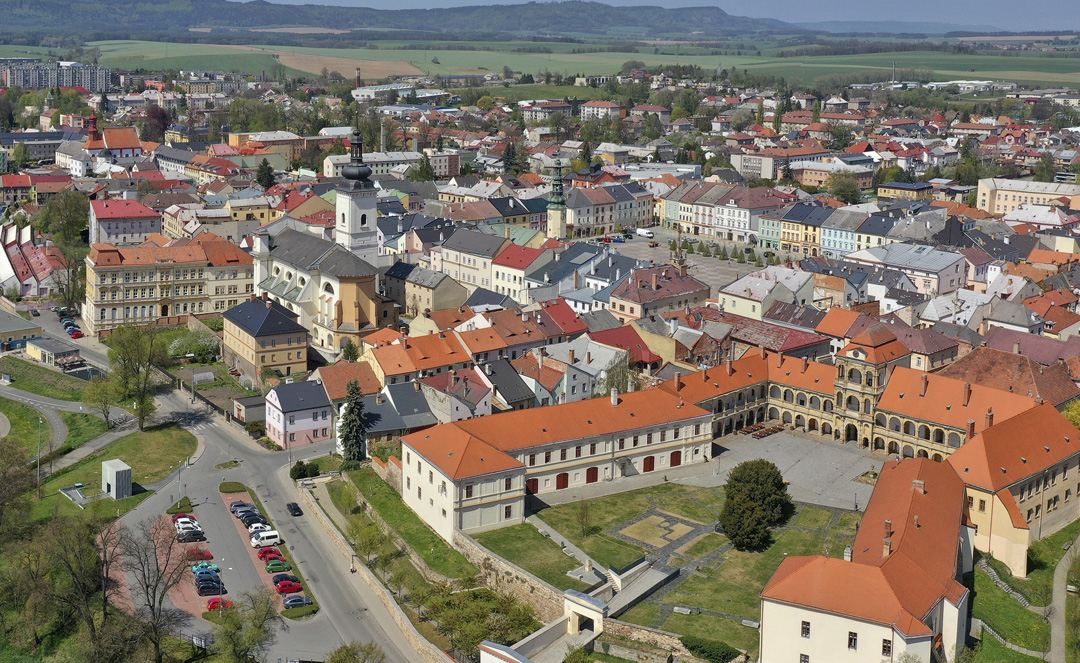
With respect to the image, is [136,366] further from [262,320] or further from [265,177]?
[265,177]

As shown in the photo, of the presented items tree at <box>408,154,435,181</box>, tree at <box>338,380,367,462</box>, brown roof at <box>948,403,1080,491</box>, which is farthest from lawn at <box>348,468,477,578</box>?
tree at <box>408,154,435,181</box>

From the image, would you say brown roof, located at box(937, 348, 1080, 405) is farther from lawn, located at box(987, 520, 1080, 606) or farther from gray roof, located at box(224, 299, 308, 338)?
gray roof, located at box(224, 299, 308, 338)

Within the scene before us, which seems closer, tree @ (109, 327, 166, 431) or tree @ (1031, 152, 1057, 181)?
tree @ (109, 327, 166, 431)

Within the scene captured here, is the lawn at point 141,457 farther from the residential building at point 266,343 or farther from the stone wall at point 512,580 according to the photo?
the stone wall at point 512,580

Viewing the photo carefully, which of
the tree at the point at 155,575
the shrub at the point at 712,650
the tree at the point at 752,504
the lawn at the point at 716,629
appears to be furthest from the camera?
the tree at the point at 752,504

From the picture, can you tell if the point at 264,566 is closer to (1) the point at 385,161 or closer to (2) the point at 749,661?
(2) the point at 749,661

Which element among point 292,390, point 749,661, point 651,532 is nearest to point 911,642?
point 749,661

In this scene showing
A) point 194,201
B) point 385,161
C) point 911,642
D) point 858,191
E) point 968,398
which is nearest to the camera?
point 911,642

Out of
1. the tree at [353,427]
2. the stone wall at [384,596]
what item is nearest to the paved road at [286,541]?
the stone wall at [384,596]
